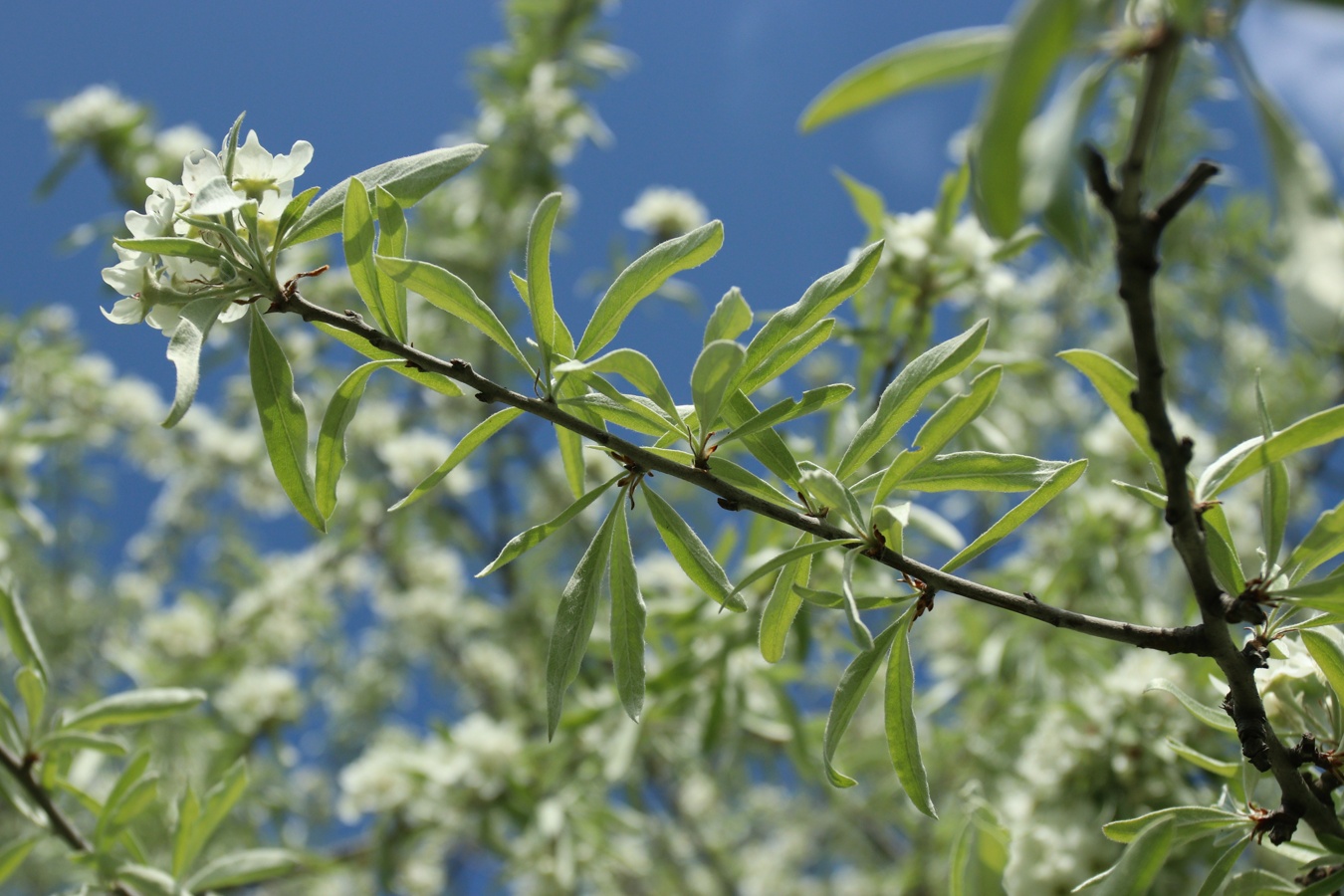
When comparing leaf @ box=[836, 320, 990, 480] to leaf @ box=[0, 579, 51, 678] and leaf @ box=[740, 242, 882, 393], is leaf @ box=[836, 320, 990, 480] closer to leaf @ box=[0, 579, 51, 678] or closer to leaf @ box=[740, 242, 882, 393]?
leaf @ box=[740, 242, 882, 393]

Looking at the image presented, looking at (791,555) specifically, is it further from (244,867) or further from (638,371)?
(244,867)

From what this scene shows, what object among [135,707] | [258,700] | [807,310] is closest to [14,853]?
[135,707]

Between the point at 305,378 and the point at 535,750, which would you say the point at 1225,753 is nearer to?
the point at 535,750

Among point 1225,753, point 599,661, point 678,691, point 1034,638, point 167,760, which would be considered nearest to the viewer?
point 1225,753

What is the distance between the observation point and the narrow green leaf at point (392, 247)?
0.71m

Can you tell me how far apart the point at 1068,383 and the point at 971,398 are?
347 centimetres

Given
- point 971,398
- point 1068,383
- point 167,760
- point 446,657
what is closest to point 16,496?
point 167,760

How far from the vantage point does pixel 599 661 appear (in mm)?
2387

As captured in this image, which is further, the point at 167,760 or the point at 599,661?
the point at 167,760

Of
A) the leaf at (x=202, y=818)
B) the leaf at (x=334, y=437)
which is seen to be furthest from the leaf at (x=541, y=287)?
the leaf at (x=202, y=818)

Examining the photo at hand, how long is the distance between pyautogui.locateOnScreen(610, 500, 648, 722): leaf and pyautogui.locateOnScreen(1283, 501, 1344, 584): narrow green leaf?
18.0 inches

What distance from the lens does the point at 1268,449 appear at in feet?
2.01

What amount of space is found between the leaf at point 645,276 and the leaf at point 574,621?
0.46 feet

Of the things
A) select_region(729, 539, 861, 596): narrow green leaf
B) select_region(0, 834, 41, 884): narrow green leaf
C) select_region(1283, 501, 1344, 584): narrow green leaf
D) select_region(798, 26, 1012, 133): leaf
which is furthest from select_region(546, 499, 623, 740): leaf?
select_region(0, 834, 41, 884): narrow green leaf
